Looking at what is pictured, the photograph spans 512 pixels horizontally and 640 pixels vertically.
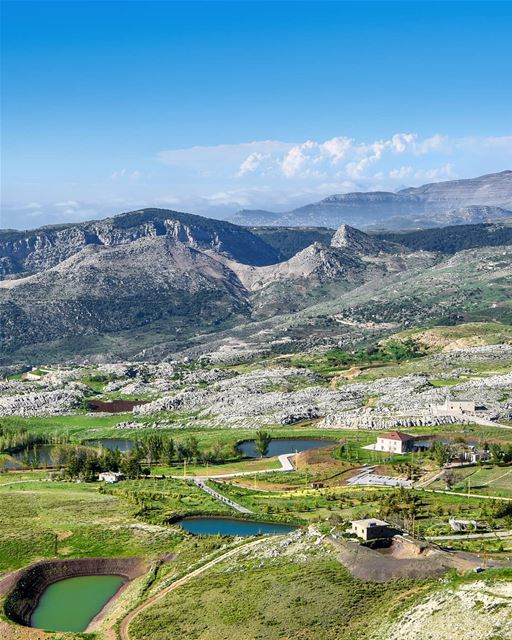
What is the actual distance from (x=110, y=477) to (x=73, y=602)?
51188 millimetres

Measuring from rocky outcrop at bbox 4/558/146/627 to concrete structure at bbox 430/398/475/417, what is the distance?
91312 millimetres

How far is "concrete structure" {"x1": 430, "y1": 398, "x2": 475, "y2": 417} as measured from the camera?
16488 cm

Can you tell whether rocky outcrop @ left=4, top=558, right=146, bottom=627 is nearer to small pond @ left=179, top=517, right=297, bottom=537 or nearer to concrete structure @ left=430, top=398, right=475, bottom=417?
small pond @ left=179, top=517, right=297, bottom=537

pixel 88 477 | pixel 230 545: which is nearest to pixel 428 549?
pixel 230 545

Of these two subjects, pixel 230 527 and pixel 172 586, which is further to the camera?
pixel 230 527

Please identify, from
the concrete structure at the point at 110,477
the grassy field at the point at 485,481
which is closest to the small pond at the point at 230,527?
the grassy field at the point at 485,481

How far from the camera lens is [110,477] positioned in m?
132

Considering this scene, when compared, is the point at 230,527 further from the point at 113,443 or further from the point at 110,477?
the point at 113,443

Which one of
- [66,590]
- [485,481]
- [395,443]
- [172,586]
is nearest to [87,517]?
[66,590]

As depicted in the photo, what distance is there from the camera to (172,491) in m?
121

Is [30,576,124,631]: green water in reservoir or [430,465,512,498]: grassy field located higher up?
[30,576,124,631]: green water in reservoir

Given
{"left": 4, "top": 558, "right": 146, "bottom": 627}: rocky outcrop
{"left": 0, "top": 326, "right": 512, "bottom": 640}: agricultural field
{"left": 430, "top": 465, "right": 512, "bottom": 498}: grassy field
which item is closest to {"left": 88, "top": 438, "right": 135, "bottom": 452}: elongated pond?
{"left": 0, "top": 326, "right": 512, "bottom": 640}: agricultural field

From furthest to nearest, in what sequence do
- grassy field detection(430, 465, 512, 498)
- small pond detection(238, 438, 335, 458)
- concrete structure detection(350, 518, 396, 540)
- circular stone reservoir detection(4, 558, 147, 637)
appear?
1. small pond detection(238, 438, 335, 458)
2. grassy field detection(430, 465, 512, 498)
3. concrete structure detection(350, 518, 396, 540)
4. circular stone reservoir detection(4, 558, 147, 637)

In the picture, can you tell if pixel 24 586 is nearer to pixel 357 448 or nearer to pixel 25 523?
pixel 25 523
